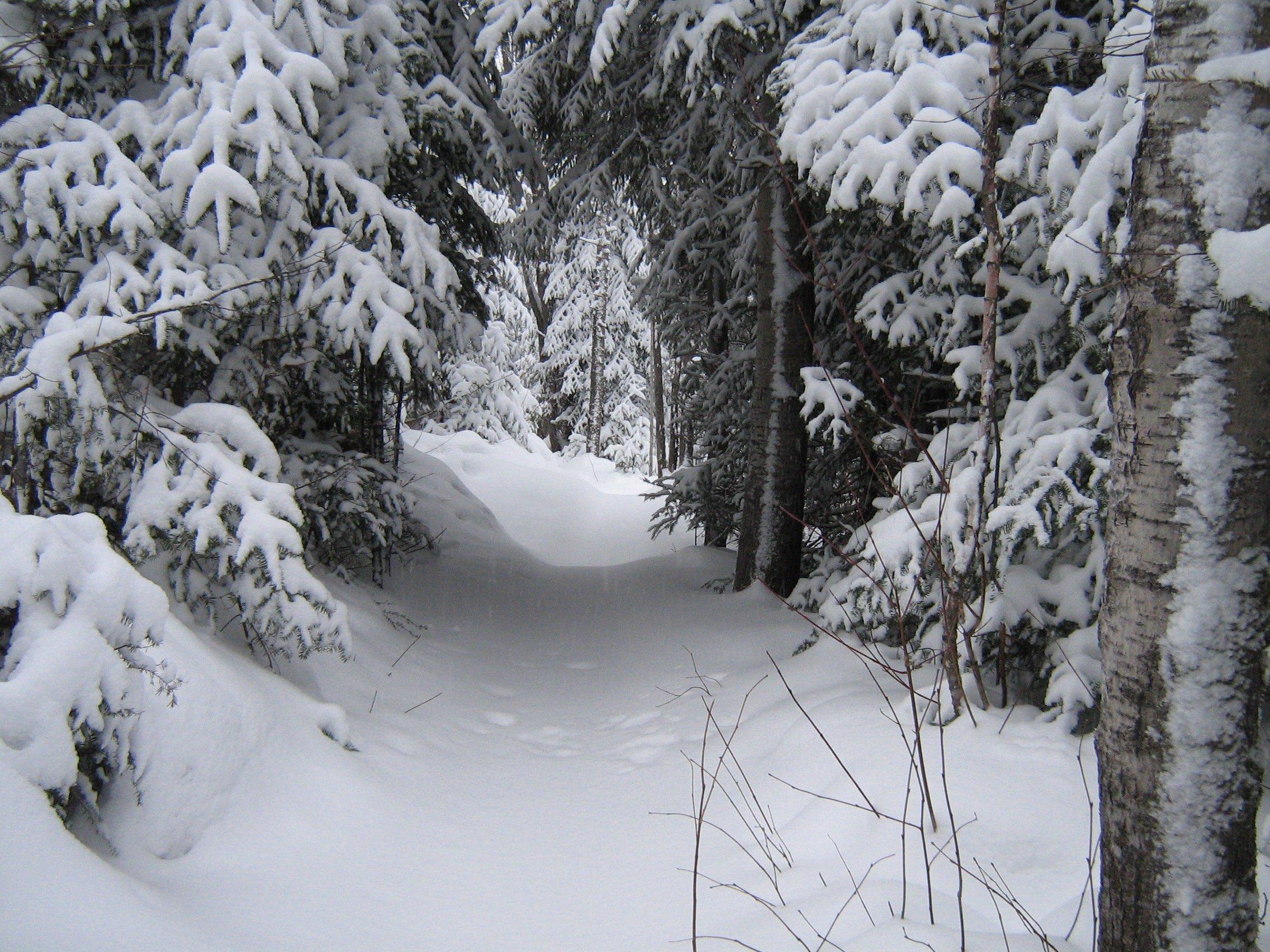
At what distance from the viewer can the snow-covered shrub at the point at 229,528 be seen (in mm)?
3328

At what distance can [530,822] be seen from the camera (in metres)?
3.47

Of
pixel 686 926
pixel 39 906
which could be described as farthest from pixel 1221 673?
pixel 39 906

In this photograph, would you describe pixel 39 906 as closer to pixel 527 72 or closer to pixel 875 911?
pixel 875 911

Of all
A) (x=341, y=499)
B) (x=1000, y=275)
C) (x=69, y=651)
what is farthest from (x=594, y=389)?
(x=69, y=651)

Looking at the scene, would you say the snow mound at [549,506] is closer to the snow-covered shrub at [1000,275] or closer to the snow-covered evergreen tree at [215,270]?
the snow-covered evergreen tree at [215,270]

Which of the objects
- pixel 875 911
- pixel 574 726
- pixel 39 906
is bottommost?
pixel 574 726

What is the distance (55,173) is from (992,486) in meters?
4.58

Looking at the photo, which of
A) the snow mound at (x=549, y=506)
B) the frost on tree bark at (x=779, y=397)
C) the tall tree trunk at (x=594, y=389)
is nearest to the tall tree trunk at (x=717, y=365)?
the frost on tree bark at (x=779, y=397)

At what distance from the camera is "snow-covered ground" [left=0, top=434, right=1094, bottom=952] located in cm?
214

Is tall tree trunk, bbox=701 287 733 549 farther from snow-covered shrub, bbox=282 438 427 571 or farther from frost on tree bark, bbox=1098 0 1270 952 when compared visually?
frost on tree bark, bbox=1098 0 1270 952

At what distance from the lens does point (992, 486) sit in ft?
12.2

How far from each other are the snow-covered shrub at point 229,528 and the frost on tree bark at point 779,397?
12.9 feet

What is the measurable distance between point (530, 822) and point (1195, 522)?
9.27ft

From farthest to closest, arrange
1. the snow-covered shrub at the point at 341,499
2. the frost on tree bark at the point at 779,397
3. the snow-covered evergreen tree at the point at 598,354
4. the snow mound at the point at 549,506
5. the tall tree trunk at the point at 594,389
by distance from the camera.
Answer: the tall tree trunk at the point at 594,389 → the snow-covered evergreen tree at the point at 598,354 → the snow mound at the point at 549,506 → the frost on tree bark at the point at 779,397 → the snow-covered shrub at the point at 341,499
